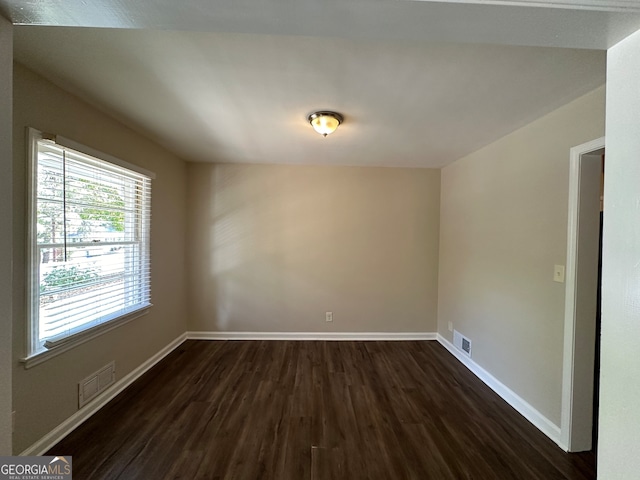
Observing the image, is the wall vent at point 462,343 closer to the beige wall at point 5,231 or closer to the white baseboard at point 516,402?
the white baseboard at point 516,402

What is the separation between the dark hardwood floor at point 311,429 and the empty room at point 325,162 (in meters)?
0.02

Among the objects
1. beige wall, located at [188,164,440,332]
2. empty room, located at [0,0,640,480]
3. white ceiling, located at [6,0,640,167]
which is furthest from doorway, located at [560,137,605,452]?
beige wall, located at [188,164,440,332]

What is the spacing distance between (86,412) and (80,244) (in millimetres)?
1269

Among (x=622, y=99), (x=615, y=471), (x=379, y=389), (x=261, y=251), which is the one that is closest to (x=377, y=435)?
(x=379, y=389)

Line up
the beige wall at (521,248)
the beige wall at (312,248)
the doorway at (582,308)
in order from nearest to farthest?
the doorway at (582,308), the beige wall at (521,248), the beige wall at (312,248)

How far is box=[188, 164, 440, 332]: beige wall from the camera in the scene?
3.34m

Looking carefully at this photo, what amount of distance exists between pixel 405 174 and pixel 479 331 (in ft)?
6.84

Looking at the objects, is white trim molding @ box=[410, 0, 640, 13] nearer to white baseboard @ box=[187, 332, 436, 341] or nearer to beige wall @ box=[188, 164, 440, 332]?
beige wall @ box=[188, 164, 440, 332]

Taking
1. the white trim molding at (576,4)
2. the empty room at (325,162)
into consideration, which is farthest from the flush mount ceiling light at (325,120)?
the white trim molding at (576,4)

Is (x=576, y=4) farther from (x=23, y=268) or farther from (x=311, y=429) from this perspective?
(x=23, y=268)

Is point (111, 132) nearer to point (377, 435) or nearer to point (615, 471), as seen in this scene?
point (377, 435)

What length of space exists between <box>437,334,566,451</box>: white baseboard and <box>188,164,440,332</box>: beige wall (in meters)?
0.83

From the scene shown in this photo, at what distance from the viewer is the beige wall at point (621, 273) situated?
2.16 feet

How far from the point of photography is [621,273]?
2.25 feet
